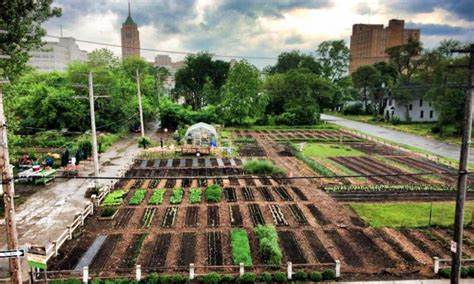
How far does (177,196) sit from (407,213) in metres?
13.5

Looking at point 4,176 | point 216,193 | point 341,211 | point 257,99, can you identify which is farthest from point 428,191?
point 257,99

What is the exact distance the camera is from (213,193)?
828 inches

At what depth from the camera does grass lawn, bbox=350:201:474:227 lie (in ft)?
56.7

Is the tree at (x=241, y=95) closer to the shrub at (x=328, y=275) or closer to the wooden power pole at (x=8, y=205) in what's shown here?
the shrub at (x=328, y=275)

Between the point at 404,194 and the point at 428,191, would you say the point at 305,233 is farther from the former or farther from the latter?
the point at 428,191

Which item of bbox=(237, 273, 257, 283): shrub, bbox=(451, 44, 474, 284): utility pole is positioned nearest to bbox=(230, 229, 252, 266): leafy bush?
bbox=(237, 273, 257, 283): shrub

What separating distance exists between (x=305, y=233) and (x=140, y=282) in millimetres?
7939

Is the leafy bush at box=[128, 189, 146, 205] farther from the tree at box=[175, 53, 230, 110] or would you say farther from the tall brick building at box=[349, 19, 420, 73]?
the tall brick building at box=[349, 19, 420, 73]

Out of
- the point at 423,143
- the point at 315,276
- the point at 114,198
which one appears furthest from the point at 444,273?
the point at 423,143

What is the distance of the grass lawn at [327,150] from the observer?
35.3m

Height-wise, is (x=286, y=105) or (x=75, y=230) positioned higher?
(x=286, y=105)

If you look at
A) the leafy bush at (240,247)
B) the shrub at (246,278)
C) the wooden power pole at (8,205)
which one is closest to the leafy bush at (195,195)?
the leafy bush at (240,247)

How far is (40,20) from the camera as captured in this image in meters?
17.5

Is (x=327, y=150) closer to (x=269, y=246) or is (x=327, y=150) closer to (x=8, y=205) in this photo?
(x=269, y=246)
